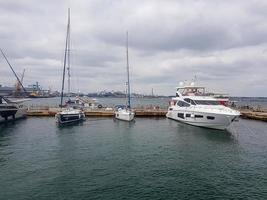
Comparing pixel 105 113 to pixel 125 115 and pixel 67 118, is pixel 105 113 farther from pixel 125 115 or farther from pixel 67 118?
pixel 67 118

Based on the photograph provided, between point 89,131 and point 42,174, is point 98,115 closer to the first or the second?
point 89,131

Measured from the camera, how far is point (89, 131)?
46.5m

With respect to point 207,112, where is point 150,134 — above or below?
below

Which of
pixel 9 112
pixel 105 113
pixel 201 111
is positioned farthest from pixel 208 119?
pixel 9 112

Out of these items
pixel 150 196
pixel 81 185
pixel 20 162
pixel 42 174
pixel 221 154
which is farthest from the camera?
pixel 221 154

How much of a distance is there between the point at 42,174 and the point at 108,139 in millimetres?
16632

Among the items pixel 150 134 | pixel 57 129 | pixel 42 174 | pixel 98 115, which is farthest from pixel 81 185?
pixel 98 115

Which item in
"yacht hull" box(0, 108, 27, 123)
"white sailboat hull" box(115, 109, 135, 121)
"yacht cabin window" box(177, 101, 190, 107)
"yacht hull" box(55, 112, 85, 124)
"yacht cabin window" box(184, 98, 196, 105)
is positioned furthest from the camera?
"white sailboat hull" box(115, 109, 135, 121)

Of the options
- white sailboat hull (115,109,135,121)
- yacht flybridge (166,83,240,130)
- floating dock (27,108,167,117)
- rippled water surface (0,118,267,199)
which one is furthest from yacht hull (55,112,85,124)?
yacht flybridge (166,83,240,130)

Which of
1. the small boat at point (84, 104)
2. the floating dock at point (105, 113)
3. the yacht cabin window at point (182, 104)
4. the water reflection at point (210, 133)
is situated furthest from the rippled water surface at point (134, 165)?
the small boat at point (84, 104)

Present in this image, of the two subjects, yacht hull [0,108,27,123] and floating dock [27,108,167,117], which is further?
floating dock [27,108,167,117]

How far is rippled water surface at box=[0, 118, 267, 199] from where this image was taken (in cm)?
1972

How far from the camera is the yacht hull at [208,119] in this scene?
4531 centimetres

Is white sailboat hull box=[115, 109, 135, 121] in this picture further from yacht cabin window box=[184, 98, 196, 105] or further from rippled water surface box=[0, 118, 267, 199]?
rippled water surface box=[0, 118, 267, 199]
